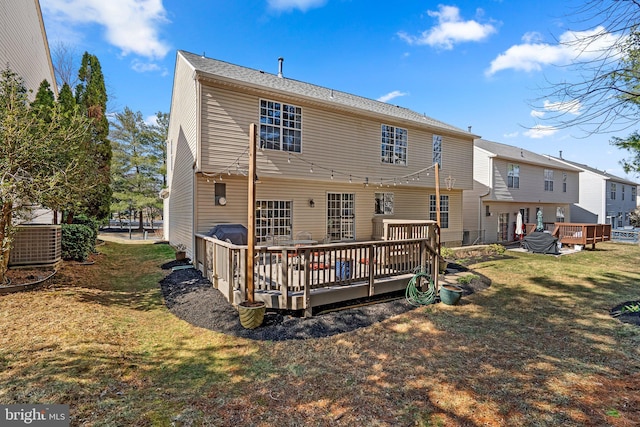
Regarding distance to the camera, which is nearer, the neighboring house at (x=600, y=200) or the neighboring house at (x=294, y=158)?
the neighboring house at (x=294, y=158)

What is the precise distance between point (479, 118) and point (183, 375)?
11414 mm

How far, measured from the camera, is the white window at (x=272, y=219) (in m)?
9.91

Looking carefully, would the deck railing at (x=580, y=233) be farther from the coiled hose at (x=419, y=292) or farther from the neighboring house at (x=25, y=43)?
the neighboring house at (x=25, y=43)

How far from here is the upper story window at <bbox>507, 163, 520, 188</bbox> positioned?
18812 mm

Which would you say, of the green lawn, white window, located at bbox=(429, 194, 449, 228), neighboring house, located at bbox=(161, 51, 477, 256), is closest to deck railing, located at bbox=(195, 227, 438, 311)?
the green lawn

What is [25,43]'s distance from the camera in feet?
35.8

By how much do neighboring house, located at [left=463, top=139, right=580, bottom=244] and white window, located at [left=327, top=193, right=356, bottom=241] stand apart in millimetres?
9328

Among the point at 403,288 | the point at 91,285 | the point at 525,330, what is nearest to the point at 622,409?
the point at 525,330

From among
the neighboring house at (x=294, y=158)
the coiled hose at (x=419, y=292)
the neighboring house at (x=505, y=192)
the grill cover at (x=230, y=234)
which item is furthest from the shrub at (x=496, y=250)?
the grill cover at (x=230, y=234)

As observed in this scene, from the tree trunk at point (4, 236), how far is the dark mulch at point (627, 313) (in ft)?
41.0

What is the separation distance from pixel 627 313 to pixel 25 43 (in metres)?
20.0

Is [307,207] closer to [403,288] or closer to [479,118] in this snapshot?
[403,288]

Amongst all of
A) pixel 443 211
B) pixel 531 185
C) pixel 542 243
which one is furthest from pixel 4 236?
pixel 531 185

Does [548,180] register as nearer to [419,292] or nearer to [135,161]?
[419,292]
